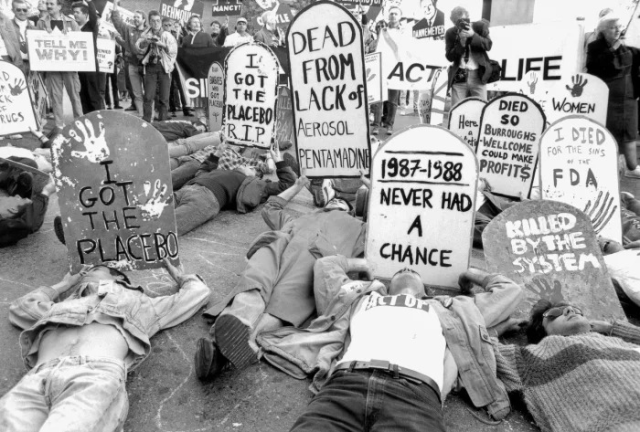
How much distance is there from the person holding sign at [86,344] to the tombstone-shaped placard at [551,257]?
1.84 m

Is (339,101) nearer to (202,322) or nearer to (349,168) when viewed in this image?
(349,168)

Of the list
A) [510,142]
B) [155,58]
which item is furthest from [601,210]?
[155,58]

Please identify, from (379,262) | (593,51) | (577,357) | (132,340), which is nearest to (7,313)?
(132,340)

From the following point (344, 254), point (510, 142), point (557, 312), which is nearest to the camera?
point (557, 312)

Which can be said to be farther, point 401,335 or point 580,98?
point 580,98

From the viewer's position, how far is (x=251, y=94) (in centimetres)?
519

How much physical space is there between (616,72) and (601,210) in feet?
9.83

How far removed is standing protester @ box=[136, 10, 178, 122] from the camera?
8.80 m

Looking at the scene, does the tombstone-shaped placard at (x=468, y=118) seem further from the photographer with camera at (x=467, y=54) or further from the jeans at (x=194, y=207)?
the jeans at (x=194, y=207)

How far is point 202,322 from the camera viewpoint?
2932 mm

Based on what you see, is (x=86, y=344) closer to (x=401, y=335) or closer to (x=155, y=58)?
(x=401, y=335)

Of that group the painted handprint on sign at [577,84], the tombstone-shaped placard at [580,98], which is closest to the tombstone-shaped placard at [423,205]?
the tombstone-shaped placard at [580,98]

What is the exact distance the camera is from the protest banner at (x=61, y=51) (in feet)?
24.9

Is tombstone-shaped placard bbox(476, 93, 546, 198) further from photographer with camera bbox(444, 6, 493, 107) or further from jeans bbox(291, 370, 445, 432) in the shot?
jeans bbox(291, 370, 445, 432)
